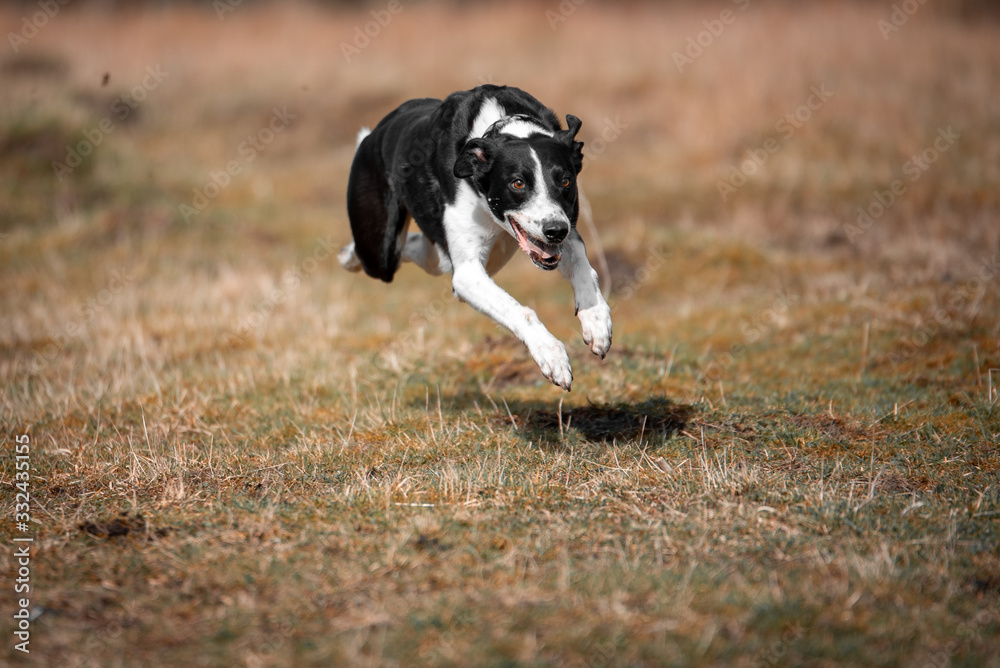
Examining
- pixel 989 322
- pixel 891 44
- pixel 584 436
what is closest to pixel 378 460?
pixel 584 436

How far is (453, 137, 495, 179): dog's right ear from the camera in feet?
15.1

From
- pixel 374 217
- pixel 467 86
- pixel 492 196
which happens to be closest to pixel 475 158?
Answer: pixel 492 196

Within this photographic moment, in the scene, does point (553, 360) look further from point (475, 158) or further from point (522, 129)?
point (522, 129)

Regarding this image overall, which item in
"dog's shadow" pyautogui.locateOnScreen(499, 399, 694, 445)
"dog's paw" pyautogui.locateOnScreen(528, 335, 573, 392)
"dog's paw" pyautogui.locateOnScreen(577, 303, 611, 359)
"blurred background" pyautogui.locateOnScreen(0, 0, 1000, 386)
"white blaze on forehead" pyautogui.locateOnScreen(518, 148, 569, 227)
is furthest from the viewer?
"blurred background" pyautogui.locateOnScreen(0, 0, 1000, 386)

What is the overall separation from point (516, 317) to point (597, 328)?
39cm

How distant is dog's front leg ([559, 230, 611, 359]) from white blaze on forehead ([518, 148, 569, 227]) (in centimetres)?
39

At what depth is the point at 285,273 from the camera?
36.4ft

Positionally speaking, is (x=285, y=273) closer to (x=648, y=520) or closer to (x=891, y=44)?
(x=648, y=520)

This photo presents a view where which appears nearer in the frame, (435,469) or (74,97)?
(435,469)

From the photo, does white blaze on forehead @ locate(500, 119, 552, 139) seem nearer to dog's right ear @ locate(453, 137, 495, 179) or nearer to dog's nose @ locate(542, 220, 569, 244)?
dog's right ear @ locate(453, 137, 495, 179)

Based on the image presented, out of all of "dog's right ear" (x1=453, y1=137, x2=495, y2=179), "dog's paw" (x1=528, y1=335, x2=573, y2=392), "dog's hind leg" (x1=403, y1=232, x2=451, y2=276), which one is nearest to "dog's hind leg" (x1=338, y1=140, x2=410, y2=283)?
"dog's hind leg" (x1=403, y1=232, x2=451, y2=276)

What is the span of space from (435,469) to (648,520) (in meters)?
1.25

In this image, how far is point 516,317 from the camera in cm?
456

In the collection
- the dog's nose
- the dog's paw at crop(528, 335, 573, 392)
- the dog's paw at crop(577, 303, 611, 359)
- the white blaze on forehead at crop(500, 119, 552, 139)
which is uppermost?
the white blaze on forehead at crop(500, 119, 552, 139)
